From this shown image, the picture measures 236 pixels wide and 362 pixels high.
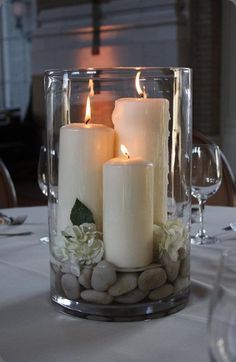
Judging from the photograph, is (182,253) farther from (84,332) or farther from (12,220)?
(12,220)

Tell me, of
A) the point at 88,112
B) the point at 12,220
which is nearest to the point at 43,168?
the point at 12,220

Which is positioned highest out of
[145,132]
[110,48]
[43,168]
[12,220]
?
[110,48]

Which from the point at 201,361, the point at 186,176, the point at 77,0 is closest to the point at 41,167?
the point at 186,176

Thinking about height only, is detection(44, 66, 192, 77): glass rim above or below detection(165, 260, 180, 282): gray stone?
above

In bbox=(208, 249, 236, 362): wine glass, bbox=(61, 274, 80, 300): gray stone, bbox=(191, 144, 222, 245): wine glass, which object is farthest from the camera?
bbox=(191, 144, 222, 245): wine glass

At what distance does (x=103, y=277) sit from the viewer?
643 mm

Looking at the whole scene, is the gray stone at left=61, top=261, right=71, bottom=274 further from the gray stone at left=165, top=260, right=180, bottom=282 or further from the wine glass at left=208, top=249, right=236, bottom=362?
the wine glass at left=208, top=249, right=236, bottom=362

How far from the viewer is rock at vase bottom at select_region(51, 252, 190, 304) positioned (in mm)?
643

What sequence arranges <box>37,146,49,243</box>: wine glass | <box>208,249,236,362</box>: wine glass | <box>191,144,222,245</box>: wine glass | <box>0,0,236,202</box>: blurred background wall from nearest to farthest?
<box>208,249,236,362</box>: wine glass, <box>191,144,222,245</box>: wine glass, <box>37,146,49,243</box>: wine glass, <box>0,0,236,202</box>: blurred background wall

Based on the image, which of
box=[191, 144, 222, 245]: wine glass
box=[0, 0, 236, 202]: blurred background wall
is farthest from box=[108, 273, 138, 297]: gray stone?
box=[0, 0, 236, 202]: blurred background wall

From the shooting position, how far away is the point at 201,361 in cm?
54

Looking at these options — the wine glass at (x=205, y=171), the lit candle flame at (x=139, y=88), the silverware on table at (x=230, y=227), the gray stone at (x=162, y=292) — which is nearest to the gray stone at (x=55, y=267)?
the gray stone at (x=162, y=292)

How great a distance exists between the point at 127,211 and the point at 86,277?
82mm

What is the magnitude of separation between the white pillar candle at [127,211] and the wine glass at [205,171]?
343 millimetres
